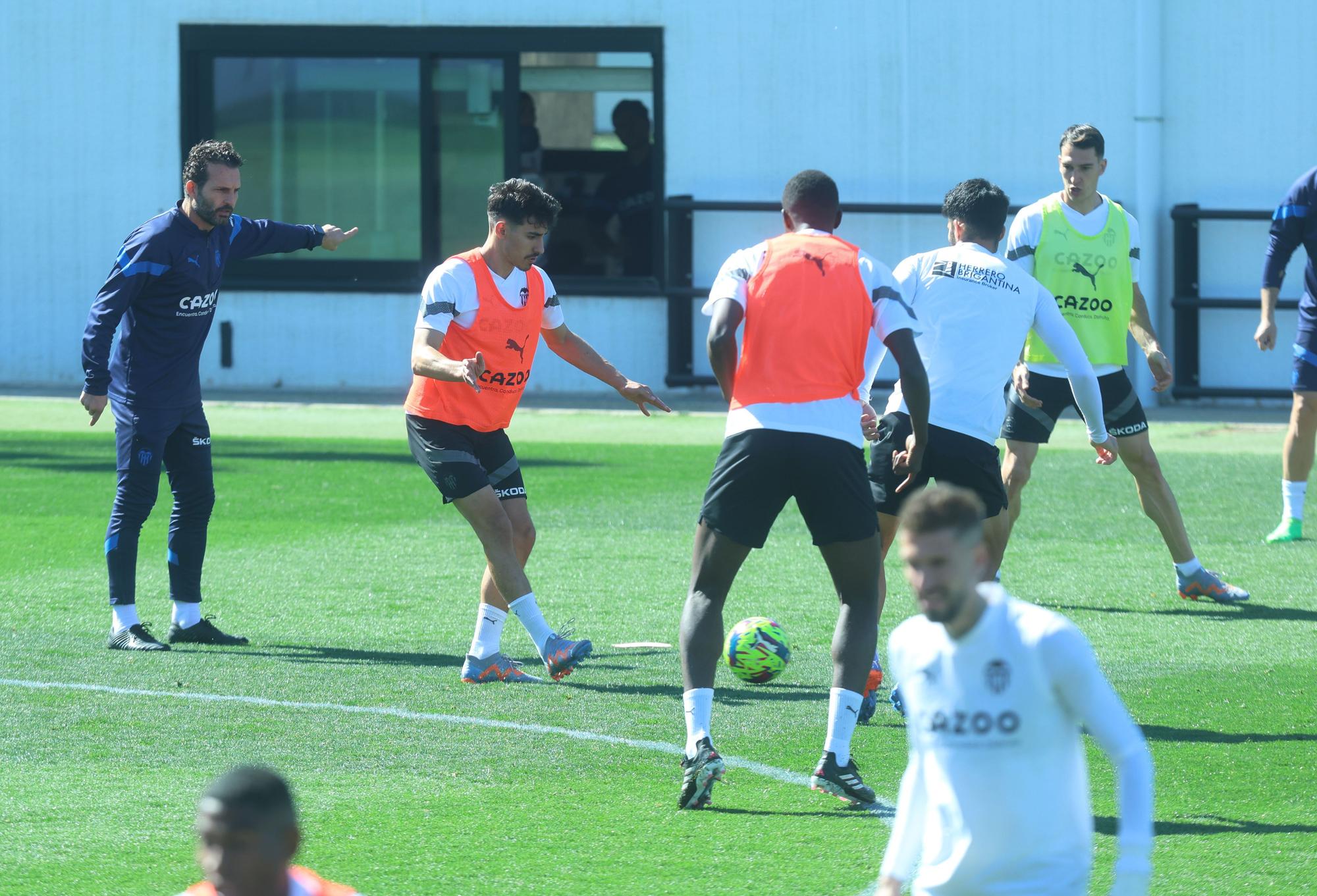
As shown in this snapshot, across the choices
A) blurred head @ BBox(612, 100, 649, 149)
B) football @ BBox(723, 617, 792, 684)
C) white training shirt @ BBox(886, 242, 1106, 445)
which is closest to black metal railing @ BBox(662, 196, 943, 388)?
blurred head @ BBox(612, 100, 649, 149)

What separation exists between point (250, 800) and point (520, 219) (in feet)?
15.8

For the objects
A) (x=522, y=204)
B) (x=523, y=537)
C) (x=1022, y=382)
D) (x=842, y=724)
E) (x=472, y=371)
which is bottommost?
(x=842, y=724)

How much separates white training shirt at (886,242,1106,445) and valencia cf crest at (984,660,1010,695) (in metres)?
3.37

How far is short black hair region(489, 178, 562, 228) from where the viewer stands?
7426mm

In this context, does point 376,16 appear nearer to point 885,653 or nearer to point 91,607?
point 91,607

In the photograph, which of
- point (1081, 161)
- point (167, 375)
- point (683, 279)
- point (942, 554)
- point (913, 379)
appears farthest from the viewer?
point (683, 279)

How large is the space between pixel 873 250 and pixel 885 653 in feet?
37.2

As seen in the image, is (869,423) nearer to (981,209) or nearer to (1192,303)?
(981,209)

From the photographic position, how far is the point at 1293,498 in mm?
10781

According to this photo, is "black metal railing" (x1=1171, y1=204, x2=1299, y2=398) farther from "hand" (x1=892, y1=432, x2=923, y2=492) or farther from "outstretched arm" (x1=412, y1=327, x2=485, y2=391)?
"outstretched arm" (x1=412, y1=327, x2=485, y2=391)

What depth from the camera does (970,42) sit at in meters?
18.7

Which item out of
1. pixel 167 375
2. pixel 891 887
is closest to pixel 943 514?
pixel 891 887

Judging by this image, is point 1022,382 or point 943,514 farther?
point 1022,382

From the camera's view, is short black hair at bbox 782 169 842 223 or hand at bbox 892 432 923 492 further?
hand at bbox 892 432 923 492
